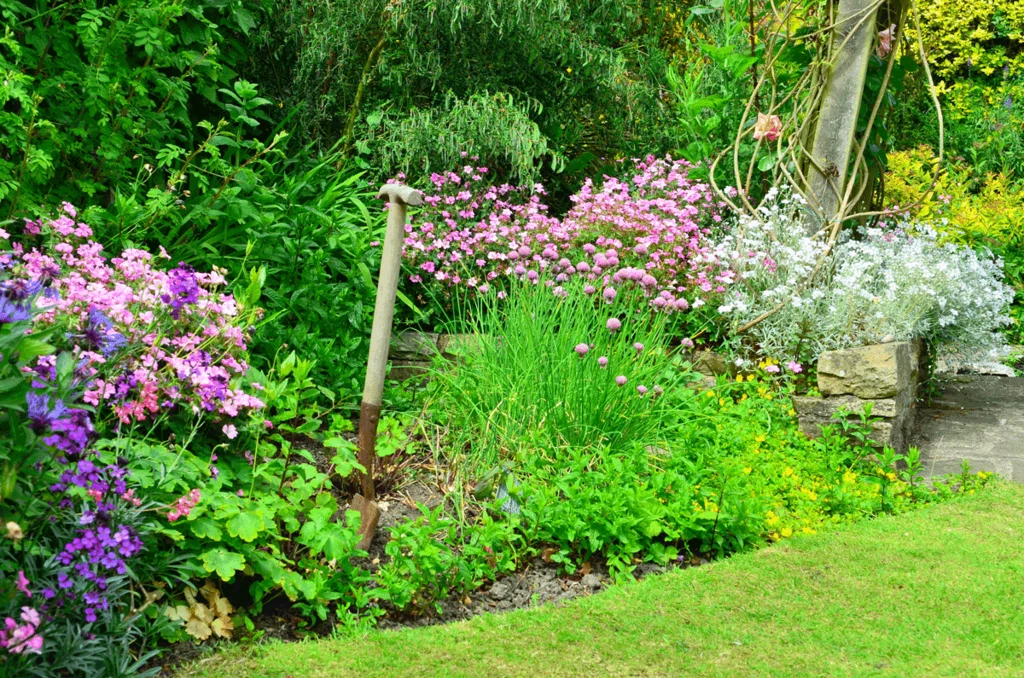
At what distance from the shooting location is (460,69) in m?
6.43

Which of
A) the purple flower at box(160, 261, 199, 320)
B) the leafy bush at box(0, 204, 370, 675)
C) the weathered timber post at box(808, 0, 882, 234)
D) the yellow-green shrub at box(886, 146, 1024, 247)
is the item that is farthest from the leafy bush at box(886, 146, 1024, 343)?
the purple flower at box(160, 261, 199, 320)

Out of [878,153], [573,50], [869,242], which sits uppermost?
[573,50]

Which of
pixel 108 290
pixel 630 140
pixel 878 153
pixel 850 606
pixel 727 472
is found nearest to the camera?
pixel 108 290

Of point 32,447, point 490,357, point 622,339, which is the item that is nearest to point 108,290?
point 32,447

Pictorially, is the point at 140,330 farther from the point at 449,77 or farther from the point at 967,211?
the point at 967,211

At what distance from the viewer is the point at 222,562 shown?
A: 2809 millimetres

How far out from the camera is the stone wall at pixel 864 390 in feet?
15.9

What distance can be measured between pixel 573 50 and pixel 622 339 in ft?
8.60

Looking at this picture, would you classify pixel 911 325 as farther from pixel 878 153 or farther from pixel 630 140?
pixel 630 140

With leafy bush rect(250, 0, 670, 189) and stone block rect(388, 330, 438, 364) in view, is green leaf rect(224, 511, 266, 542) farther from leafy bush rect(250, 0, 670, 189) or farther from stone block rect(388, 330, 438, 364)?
leafy bush rect(250, 0, 670, 189)

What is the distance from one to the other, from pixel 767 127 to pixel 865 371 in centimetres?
188

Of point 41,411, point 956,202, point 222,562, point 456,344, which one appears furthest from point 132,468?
point 956,202

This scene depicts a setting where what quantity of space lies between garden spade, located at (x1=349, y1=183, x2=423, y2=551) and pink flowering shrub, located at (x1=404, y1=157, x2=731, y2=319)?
161 cm

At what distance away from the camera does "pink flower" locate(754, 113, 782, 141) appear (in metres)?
6.05
